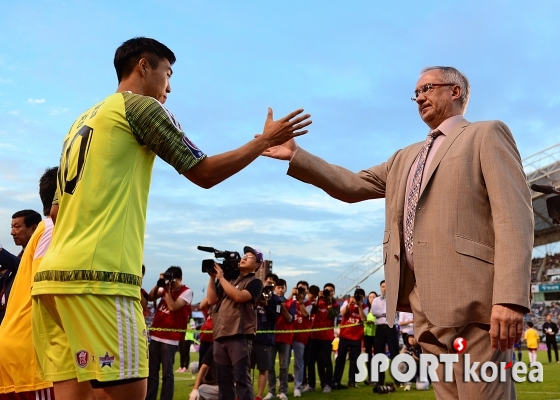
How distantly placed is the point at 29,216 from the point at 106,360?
3836mm

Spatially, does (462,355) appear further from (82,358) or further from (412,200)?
(82,358)

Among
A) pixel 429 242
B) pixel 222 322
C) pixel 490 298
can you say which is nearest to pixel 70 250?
pixel 429 242

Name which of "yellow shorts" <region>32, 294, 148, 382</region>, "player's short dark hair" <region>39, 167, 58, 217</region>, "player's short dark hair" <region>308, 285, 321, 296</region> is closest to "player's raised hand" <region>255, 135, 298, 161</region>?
"yellow shorts" <region>32, 294, 148, 382</region>

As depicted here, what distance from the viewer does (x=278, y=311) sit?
37.6 feet

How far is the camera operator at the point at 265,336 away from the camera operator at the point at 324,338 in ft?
5.84

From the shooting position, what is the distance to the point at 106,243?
2441 mm

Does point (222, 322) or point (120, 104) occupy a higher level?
point (120, 104)

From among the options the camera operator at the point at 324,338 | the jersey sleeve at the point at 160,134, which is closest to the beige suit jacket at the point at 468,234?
the jersey sleeve at the point at 160,134

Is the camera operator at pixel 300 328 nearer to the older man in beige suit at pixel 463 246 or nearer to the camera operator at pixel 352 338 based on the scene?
the camera operator at pixel 352 338

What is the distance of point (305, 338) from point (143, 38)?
35.0 feet

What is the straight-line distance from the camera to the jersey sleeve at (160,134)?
2.56 m

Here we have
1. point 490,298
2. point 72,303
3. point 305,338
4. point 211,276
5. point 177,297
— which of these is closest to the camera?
point 72,303

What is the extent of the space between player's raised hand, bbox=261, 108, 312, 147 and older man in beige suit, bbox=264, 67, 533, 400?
2.30ft

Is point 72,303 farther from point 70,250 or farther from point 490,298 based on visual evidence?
point 490,298
